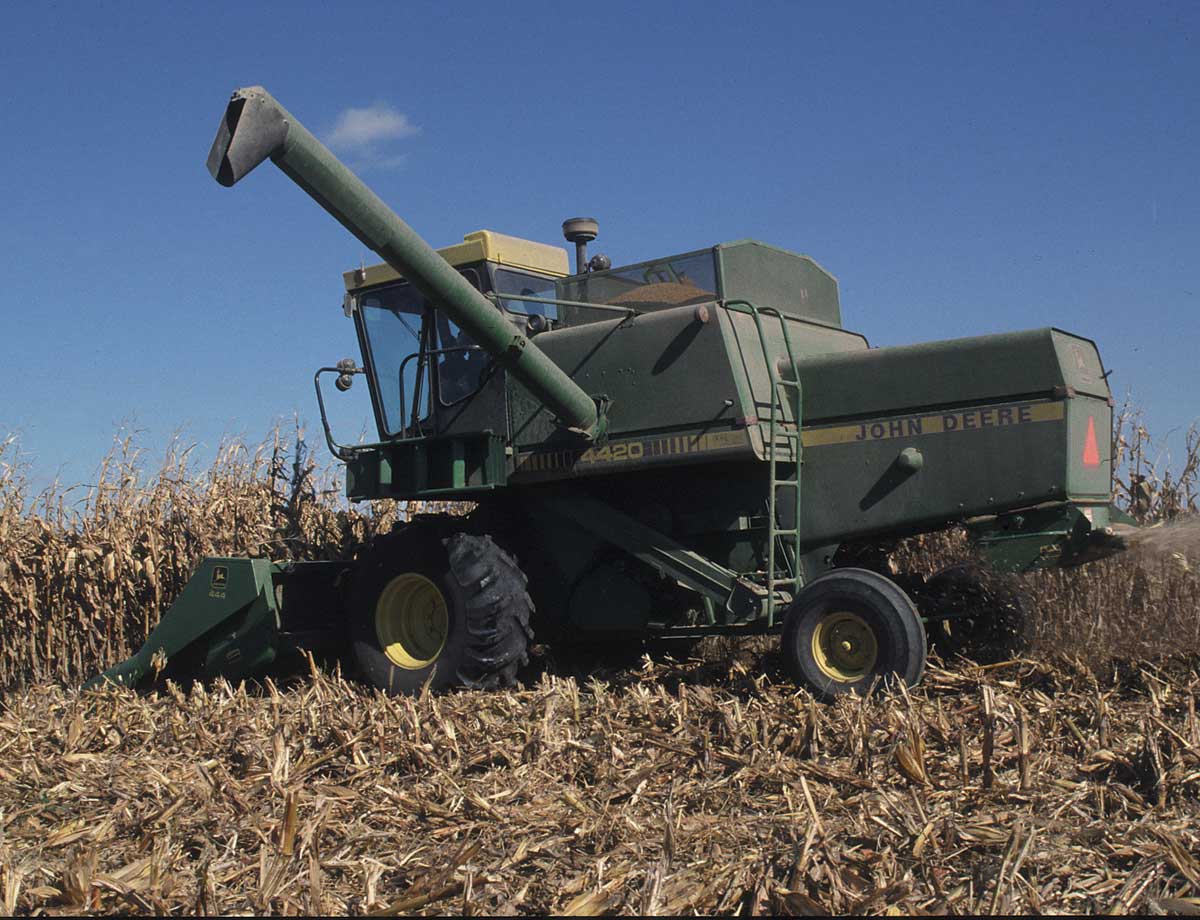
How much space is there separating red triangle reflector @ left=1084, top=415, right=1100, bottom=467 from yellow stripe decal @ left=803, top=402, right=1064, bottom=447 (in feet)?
1.16

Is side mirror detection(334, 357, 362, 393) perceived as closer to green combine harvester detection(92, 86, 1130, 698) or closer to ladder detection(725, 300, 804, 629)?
green combine harvester detection(92, 86, 1130, 698)

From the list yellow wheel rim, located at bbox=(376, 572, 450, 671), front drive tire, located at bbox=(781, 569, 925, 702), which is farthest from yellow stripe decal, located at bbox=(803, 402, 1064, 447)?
yellow wheel rim, located at bbox=(376, 572, 450, 671)

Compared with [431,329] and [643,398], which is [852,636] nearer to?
[643,398]

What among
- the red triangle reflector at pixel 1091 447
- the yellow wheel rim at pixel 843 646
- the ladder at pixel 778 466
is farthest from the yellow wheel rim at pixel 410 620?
the red triangle reflector at pixel 1091 447

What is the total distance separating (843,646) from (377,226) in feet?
10.2

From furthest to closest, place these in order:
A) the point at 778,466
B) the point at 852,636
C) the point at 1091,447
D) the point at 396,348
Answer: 1. the point at 396,348
2. the point at 778,466
3. the point at 1091,447
4. the point at 852,636

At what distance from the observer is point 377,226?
5930mm

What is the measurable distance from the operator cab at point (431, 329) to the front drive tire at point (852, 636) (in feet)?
8.32

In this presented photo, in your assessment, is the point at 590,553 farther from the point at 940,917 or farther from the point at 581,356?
the point at 940,917

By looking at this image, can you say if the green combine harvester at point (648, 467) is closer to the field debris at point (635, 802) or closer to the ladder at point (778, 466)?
the ladder at point (778, 466)

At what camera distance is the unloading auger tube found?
17.5ft

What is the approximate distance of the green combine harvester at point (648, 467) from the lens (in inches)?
244

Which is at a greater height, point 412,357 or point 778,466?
point 412,357

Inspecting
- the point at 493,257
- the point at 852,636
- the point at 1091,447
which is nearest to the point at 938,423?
the point at 1091,447
